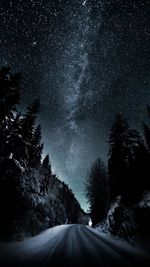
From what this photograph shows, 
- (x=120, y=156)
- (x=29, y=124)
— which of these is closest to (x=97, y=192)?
(x=120, y=156)

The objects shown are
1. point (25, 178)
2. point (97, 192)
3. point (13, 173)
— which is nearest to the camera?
point (13, 173)

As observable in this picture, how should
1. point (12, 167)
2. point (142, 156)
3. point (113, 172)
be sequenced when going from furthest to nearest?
point (113, 172)
point (142, 156)
point (12, 167)

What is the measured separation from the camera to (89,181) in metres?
36.3

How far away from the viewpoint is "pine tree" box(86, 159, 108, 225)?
33312mm

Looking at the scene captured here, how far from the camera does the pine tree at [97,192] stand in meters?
33.3

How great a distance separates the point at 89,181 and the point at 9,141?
23.0m

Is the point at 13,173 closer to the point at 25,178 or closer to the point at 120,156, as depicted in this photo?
the point at 25,178

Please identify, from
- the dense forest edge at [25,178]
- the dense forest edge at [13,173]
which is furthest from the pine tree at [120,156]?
the dense forest edge at [13,173]

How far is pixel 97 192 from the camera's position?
34125 mm

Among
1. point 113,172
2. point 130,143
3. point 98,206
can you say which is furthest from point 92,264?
point 98,206

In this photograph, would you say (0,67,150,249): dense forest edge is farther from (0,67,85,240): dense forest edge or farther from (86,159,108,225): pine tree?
(86,159,108,225): pine tree

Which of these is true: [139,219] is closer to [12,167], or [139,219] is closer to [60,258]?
[60,258]

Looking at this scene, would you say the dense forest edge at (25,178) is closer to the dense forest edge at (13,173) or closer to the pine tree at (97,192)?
the dense forest edge at (13,173)

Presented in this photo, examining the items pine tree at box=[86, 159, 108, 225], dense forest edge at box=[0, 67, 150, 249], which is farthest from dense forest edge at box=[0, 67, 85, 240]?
pine tree at box=[86, 159, 108, 225]
